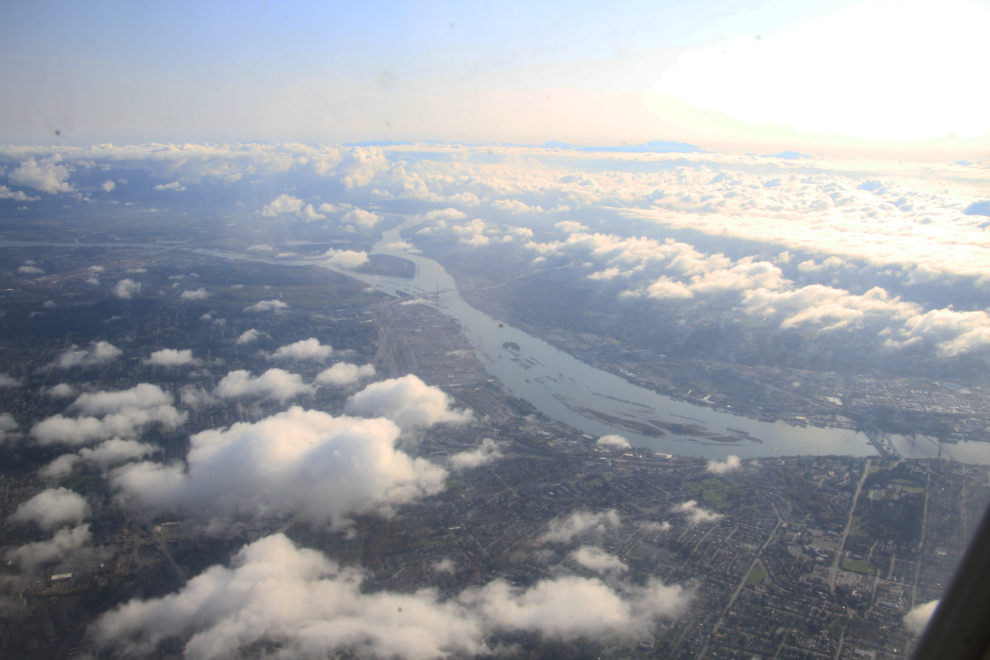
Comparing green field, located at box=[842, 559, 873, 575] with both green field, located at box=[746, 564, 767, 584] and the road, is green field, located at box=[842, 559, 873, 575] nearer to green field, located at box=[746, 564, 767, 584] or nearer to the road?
the road

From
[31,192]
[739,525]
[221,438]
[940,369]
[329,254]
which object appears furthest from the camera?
[31,192]

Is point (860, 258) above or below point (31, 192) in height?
below

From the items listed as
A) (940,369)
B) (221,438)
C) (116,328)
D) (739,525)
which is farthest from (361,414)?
(940,369)

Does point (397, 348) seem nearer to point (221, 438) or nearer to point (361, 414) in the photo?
point (361, 414)

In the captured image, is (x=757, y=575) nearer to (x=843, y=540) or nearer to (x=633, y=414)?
(x=843, y=540)

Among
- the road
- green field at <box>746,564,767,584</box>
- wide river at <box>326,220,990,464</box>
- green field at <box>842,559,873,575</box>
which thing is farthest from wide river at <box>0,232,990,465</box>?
green field at <box>746,564,767,584</box>

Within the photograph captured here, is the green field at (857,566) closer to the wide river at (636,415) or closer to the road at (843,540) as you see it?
the road at (843,540)

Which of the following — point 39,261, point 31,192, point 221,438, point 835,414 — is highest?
point 31,192
